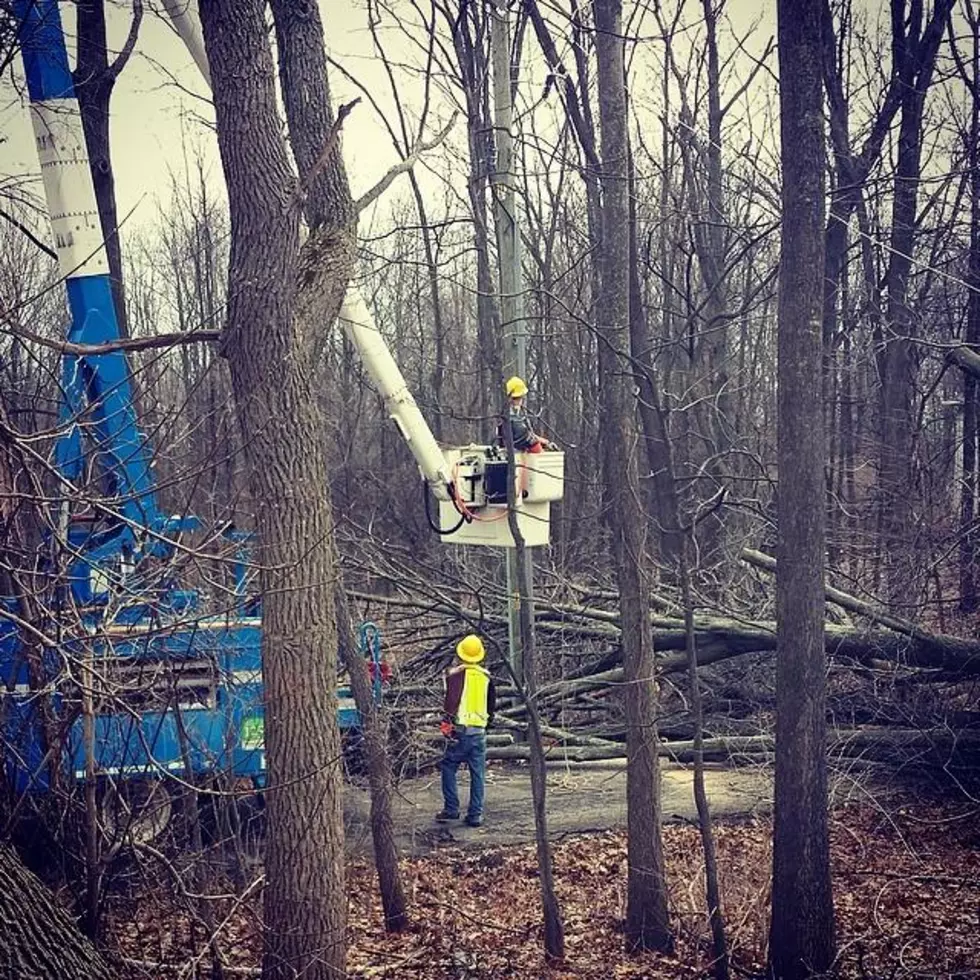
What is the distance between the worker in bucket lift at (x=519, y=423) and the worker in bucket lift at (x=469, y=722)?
7.50ft

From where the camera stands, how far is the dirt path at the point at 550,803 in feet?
38.1

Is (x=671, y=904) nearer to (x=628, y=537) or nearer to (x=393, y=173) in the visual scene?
(x=628, y=537)

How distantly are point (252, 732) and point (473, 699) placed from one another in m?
A: 2.44

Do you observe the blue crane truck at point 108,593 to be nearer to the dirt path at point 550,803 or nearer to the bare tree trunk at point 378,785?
the bare tree trunk at point 378,785

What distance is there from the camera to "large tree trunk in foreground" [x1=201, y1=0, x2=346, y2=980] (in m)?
7.07

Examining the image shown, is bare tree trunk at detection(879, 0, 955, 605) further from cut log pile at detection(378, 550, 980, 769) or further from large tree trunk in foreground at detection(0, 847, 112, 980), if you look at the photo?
large tree trunk in foreground at detection(0, 847, 112, 980)

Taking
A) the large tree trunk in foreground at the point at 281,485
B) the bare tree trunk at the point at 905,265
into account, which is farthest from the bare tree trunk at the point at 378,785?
the bare tree trunk at the point at 905,265

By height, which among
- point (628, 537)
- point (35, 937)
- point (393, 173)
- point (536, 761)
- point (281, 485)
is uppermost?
point (393, 173)

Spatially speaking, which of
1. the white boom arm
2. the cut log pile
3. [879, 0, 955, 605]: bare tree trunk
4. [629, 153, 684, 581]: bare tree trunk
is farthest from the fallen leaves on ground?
[879, 0, 955, 605]: bare tree trunk

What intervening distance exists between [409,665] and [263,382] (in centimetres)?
794

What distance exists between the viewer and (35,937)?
4289 millimetres

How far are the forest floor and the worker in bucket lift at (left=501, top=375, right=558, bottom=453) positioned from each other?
3.76 m

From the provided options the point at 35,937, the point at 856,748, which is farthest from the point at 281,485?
the point at 856,748

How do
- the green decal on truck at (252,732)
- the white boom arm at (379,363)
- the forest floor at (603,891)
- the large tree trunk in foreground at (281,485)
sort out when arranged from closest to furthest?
the large tree trunk in foreground at (281,485) < the forest floor at (603,891) < the white boom arm at (379,363) < the green decal on truck at (252,732)
